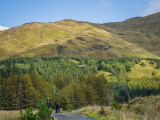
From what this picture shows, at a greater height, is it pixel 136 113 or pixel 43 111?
pixel 43 111

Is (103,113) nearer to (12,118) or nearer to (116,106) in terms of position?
(116,106)

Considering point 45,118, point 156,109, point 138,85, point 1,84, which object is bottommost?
point 138,85

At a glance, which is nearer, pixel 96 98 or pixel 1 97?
pixel 1 97

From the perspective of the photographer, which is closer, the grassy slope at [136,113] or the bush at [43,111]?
the bush at [43,111]

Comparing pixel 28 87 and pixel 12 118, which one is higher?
pixel 12 118

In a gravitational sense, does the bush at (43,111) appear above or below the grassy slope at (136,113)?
above

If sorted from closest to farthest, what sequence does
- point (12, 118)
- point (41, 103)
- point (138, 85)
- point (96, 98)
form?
1. point (41, 103)
2. point (12, 118)
3. point (96, 98)
4. point (138, 85)

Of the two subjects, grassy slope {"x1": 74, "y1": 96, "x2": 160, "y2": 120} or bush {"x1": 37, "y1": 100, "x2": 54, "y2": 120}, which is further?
grassy slope {"x1": 74, "y1": 96, "x2": 160, "y2": 120}

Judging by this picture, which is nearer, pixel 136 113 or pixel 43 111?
pixel 43 111

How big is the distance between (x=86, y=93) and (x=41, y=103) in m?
65.3

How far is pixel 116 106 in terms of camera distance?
18.9 meters

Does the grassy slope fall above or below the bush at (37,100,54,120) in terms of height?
below

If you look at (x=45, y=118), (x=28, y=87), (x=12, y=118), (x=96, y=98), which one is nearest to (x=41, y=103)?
(x=45, y=118)

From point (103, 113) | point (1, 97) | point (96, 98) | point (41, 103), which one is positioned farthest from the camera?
point (96, 98)
